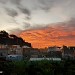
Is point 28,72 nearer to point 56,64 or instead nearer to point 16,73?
point 16,73

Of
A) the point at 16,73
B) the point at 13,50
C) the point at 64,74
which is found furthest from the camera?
the point at 13,50

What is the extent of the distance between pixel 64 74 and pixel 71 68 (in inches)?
58.4

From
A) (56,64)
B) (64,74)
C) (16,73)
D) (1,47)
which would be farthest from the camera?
(1,47)

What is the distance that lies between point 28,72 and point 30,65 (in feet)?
4.01

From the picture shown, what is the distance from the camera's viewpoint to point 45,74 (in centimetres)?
1911

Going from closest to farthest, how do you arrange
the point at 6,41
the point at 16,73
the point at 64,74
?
the point at 16,73, the point at 64,74, the point at 6,41

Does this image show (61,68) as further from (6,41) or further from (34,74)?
(6,41)

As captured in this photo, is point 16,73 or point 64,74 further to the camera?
point 64,74

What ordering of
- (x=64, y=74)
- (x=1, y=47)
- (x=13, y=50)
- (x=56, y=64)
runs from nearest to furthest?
(x=64, y=74) < (x=56, y=64) < (x=1, y=47) < (x=13, y=50)

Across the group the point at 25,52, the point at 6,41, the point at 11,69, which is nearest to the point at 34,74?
the point at 11,69

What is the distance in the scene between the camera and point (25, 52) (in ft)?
277

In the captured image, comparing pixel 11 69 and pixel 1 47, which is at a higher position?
pixel 1 47

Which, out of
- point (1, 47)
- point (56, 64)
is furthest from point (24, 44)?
point (56, 64)

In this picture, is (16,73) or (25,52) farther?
(25,52)
